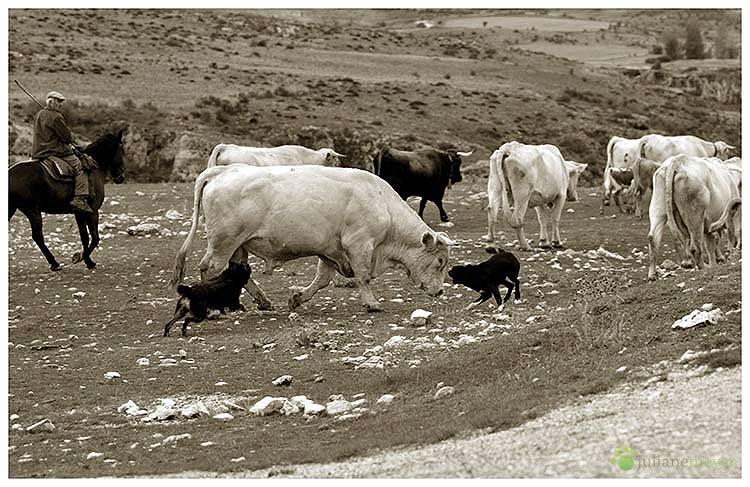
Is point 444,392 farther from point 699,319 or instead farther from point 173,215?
point 173,215

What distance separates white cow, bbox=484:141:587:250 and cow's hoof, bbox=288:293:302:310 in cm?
557

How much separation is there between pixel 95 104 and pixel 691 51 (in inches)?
2357

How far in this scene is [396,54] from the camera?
71.9 m

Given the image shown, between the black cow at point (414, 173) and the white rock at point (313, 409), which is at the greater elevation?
the white rock at point (313, 409)

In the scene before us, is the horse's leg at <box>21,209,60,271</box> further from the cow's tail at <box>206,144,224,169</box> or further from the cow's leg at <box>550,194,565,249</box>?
the cow's leg at <box>550,194,565,249</box>

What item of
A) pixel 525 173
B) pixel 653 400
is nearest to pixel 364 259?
pixel 525 173

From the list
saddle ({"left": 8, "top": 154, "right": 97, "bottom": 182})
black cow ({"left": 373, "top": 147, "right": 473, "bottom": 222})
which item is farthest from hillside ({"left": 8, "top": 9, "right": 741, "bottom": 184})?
saddle ({"left": 8, "top": 154, "right": 97, "bottom": 182})

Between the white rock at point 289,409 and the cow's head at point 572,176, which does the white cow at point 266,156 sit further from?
the white rock at point 289,409

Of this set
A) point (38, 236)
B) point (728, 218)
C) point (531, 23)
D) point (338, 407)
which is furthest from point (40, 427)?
point (531, 23)

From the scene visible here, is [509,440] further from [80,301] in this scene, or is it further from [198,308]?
[80,301]

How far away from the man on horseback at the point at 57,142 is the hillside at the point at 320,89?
18970mm

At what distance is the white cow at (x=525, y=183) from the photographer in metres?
19.9

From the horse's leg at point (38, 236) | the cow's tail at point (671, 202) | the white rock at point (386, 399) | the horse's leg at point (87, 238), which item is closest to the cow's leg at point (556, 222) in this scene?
the cow's tail at point (671, 202)

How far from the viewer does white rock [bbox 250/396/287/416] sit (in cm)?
983
